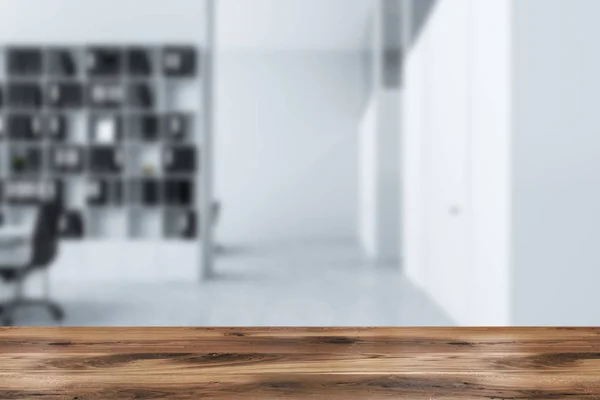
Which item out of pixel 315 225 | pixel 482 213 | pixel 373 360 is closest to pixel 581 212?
pixel 482 213

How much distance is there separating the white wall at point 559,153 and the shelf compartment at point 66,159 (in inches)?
213

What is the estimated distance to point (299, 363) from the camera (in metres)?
1.31

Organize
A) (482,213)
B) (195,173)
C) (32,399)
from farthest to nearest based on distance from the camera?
1. (195,173)
2. (482,213)
3. (32,399)

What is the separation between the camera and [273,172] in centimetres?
1208

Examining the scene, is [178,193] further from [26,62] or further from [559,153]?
[559,153]

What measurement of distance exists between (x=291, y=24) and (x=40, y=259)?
700 cm

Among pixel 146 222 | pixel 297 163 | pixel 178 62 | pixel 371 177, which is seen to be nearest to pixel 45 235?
pixel 146 222

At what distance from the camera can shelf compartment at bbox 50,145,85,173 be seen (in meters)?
7.02

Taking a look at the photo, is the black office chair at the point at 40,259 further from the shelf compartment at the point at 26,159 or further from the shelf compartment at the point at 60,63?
the shelf compartment at the point at 60,63

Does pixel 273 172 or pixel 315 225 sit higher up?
pixel 273 172

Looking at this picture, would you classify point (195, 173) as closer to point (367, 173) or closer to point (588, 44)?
point (367, 173)

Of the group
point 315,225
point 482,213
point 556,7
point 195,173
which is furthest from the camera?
point 315,225

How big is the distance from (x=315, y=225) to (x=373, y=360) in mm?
10704

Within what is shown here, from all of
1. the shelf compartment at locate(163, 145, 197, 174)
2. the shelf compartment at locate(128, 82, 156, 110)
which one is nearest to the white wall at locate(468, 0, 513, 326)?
the shelf compartment at locate(163, 145, 197, 174)
